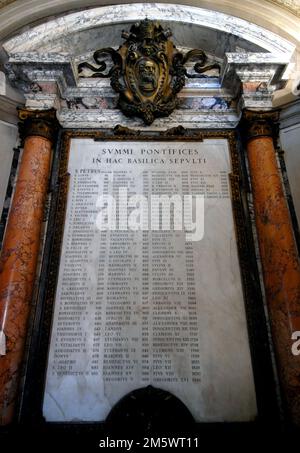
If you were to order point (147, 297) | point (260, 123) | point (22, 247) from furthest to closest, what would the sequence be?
point (260, 123) < point (22, 247) < point (147, 297)

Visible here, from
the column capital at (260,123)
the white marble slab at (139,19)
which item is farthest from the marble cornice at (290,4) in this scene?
the column capital at (260,123)

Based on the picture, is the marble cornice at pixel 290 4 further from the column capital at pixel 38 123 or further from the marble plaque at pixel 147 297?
the column capital at pixel 38 123

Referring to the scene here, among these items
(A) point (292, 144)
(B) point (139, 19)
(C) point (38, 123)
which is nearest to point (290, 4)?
(B) point (139, 19)

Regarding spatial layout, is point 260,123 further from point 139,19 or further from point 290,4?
point 139,19

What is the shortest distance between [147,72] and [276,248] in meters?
2.95

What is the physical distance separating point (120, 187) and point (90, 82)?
1.88m

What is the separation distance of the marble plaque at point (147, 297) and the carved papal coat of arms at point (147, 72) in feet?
2.10

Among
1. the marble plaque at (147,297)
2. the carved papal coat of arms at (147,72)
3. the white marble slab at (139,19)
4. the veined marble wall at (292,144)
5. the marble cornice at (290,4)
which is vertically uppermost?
the marble cornice at (290,4)

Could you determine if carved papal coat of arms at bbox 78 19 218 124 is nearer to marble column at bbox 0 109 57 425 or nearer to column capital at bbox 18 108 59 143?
column capital at bbox 18 108 59 143

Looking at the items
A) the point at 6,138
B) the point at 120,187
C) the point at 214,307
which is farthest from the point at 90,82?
the point at 214,307

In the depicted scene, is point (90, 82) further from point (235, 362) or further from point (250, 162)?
point (235, 362)

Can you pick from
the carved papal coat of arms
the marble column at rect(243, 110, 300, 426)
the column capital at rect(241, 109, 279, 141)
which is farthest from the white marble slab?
the marble column at rect(243, 110, 300, 426)

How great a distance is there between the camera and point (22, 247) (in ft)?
13.4

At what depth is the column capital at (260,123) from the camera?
470cm
